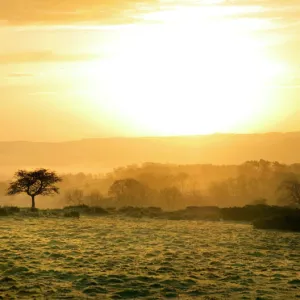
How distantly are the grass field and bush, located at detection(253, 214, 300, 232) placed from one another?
2555 mm

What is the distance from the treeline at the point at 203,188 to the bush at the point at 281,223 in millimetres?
25028

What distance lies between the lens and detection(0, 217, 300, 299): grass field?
29016 mm

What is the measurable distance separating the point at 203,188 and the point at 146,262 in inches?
4587

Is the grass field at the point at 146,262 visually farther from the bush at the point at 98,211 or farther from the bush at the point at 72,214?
the bush at the point at 98,211

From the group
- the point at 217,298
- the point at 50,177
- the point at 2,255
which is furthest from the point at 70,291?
the point at 50,177

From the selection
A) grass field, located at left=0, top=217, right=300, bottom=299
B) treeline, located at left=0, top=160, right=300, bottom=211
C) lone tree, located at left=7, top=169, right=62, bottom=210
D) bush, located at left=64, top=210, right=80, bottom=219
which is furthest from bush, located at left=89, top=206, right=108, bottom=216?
treeline, located at left=0, top=160, right=300, bottom=211

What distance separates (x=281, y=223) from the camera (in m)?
62.2

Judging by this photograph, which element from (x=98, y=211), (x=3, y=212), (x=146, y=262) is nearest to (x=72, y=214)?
(x=98, y=211)

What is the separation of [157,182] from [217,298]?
127 metres

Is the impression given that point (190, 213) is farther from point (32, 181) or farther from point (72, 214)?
point (32, 181)

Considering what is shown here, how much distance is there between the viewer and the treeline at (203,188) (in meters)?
120

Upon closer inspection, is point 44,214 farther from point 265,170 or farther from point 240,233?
point 265,170

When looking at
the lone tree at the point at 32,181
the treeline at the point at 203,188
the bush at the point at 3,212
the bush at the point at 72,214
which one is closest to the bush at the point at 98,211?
the bush at the point at 72,214

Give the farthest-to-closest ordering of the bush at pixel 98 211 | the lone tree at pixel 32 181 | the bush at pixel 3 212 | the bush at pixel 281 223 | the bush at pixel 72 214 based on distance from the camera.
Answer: the lone tree at pixel 32 181
the bush at pixel 98 211
the bush at pixel 72 214
the bush at pixel 3 212
the bush at pixel 281 223
